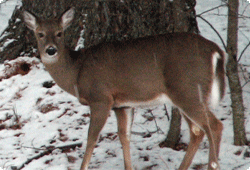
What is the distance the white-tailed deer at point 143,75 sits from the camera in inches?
187

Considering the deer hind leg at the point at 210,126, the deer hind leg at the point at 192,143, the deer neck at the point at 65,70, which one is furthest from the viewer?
the deer neck at the point at 65,70

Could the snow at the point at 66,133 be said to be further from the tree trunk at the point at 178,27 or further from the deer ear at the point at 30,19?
the deer ear at the point at 30,19

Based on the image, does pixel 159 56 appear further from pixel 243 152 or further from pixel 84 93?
pixel 243 152

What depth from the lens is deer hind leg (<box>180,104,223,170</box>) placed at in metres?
4.70

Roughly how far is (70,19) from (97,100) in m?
1.03

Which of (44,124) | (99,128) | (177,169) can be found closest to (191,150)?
(177,169)

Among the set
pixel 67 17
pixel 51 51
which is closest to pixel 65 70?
pixel 51 51

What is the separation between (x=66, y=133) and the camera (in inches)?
243

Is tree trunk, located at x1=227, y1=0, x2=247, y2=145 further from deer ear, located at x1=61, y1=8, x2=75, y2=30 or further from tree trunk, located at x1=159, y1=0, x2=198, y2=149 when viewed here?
deer ear, located at x1=61, y1=8, x2=75, y2=30

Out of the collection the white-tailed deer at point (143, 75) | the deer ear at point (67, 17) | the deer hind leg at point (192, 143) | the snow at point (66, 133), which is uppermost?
the deer ear at point (67, 17)

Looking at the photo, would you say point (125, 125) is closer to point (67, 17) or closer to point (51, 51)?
point (51, 51)

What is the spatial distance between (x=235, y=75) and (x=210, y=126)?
3.13 ft

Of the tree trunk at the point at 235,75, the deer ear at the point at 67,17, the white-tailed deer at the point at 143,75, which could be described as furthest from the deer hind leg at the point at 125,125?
the tree trunk at the point at 235,75

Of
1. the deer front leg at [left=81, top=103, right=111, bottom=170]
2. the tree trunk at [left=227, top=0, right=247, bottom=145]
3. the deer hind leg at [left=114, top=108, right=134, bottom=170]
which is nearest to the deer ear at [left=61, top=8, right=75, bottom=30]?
the deer front leg at [left=81, top=103, right=111, bottom=170]
